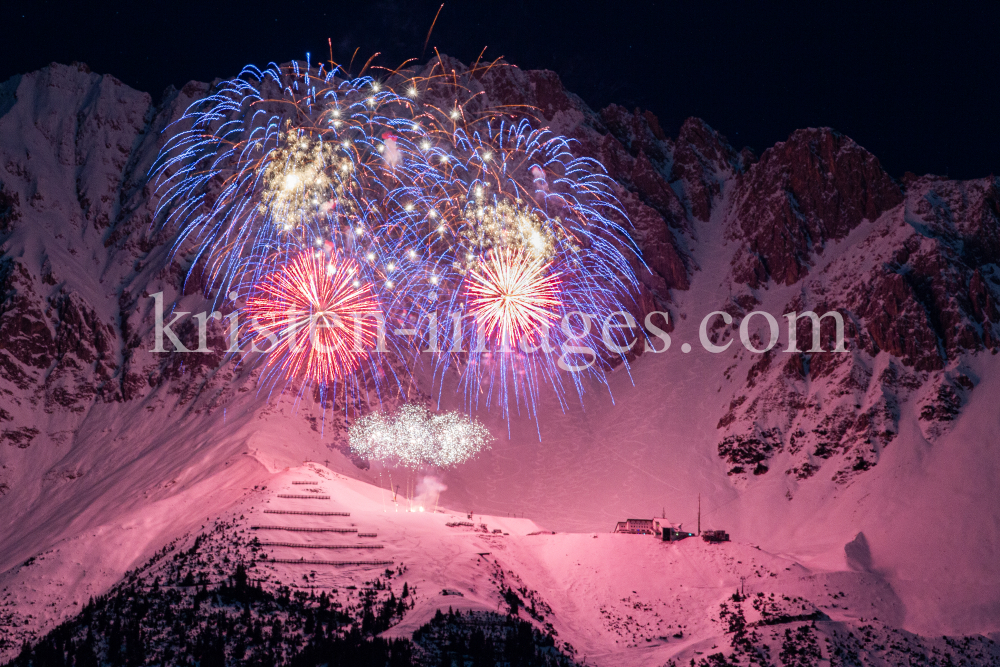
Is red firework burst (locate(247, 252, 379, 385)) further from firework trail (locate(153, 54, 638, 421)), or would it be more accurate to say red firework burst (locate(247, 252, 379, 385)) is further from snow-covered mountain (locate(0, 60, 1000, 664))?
snow-covered mountain (locate(0, 60, 1000, 664))

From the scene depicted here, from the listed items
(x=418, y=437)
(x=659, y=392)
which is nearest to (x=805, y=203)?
(x=659, y=392)

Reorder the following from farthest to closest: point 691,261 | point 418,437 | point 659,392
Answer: point 691,261 → point 659,392 → point 418,437

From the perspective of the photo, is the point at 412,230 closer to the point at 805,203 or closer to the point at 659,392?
the point at 659,392

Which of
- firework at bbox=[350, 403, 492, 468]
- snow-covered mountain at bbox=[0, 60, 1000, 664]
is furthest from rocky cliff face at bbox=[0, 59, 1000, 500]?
firework at bbox=[350, 403, 492, 468]

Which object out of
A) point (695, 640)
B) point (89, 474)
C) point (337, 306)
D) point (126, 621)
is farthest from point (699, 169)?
point (126, 621)

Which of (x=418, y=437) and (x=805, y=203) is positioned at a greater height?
(x=805, y=203)

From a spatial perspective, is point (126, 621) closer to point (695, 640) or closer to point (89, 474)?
point (695, 640)

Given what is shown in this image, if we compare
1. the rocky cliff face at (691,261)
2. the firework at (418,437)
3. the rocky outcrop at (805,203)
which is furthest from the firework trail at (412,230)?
the rocky outcrop at (805,203)
